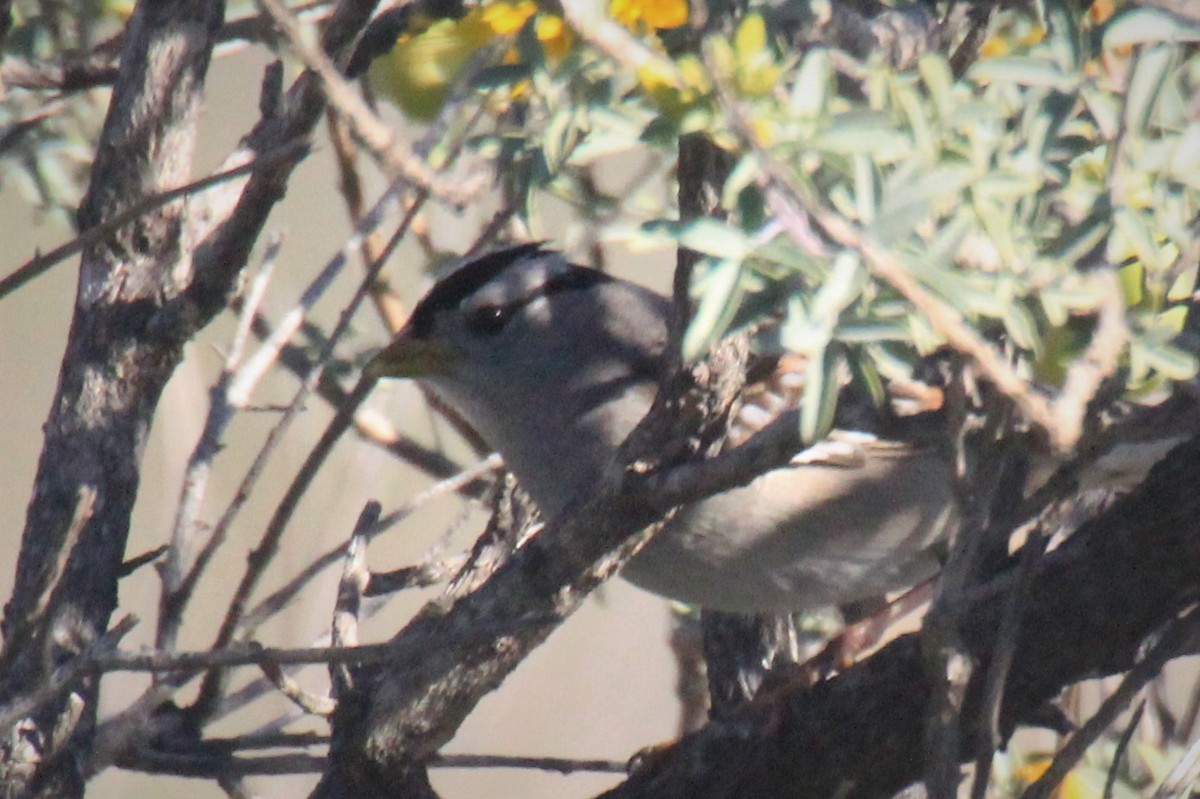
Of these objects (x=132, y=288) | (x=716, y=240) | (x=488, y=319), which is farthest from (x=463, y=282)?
(x=716, y=240)

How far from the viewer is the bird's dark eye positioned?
337cm

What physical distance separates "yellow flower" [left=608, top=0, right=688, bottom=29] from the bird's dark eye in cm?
167

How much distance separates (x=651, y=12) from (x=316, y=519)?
2461mm

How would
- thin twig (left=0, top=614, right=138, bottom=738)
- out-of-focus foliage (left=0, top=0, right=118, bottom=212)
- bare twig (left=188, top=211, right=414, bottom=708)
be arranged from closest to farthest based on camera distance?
thin twig (left=0, top=614, right=138, bottom=738)
bare twig (left=188, top=211, right=414, bottom=708)
out-of-focus foliage (left=0, top=0, right=118, bottom=212)

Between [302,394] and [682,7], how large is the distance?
978mm

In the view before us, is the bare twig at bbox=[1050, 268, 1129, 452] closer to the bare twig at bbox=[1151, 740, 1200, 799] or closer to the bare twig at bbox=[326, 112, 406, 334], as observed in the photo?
the bare twig at bbox=[1151, 740, 1200, 799]

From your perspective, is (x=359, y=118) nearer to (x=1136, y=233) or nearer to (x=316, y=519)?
(x=1136, y=233)

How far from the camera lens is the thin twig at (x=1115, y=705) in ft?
6.06

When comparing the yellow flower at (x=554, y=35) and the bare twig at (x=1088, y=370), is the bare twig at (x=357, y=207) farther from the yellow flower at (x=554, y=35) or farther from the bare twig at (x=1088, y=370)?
the bare twig at (x=1088, y=370)

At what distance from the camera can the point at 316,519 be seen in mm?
3920

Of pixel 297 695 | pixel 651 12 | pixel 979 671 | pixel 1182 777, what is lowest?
pixel 1182 777

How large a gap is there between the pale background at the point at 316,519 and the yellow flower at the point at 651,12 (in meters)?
1.98

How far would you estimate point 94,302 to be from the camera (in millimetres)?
2428

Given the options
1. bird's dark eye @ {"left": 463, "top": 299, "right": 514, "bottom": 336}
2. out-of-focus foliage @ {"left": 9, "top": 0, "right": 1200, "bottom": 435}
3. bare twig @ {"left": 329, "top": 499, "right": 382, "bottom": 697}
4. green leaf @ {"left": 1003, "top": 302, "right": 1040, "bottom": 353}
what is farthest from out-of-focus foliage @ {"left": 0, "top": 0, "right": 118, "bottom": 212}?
green leaf @ {"left": 1003, "top": 302, "right": 1040, "bottom": 353}
